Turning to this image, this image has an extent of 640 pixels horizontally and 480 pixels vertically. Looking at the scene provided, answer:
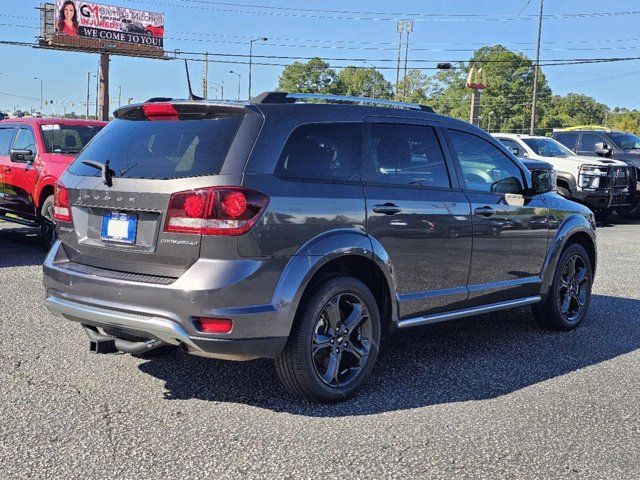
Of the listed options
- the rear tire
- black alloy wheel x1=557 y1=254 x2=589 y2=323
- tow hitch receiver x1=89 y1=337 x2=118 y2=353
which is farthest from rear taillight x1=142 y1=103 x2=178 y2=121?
the rear tire

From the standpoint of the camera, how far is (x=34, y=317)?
6.08 metres

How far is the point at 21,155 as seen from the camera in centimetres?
1012

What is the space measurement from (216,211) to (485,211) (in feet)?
7.66

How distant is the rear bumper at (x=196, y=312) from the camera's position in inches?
145

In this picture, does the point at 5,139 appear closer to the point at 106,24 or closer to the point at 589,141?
the point at 589,141

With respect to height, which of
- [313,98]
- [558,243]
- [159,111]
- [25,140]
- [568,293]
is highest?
[313,98]

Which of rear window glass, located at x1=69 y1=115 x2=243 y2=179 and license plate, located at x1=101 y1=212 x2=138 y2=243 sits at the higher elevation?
rear window glass, located at x1=69 y1=115 x2=243 y2=179

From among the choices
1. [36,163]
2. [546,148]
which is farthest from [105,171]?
[546,148]

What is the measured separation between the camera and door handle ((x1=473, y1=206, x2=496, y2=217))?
518cm

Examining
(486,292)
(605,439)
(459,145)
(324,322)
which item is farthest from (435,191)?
(605,439)

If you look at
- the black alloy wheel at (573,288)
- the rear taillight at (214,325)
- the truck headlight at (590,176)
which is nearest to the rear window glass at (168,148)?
the rear taillight at (214,325)

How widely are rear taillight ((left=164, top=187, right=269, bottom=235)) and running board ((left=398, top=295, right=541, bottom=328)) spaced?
1.45 meters

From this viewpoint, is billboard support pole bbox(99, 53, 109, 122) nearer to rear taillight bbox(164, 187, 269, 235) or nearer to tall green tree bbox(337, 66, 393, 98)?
rear taillight bbox(164, 187, 269, 235)

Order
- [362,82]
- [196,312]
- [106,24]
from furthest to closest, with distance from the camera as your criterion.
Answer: [362,82] < [106,24] < [196,312]
